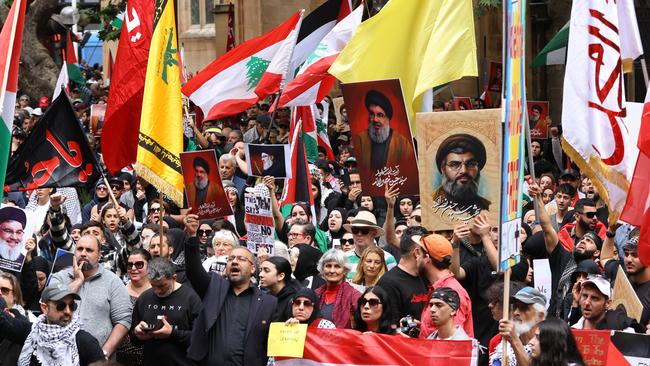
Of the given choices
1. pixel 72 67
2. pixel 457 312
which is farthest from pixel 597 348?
pixel 72 67

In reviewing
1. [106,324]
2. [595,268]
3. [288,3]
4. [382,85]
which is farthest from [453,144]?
[288,3]

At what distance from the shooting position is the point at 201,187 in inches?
558

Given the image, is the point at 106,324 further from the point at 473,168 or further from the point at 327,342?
the point at 473,168

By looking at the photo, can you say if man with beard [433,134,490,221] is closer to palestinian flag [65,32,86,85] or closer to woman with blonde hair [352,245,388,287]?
woman with blonde hair [352,245,388,287]

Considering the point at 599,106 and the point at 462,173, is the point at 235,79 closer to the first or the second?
the point at 599,106

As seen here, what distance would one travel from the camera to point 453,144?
34.2ft

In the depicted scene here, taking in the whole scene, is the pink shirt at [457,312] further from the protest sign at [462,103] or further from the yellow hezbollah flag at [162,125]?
the protest sign at [462,103]

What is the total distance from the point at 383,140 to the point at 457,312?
9.04 feet

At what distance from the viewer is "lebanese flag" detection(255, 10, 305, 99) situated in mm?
16266

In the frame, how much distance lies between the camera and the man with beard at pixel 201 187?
14062mm

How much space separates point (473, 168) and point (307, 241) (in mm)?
3266

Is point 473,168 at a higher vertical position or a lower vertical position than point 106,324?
higher

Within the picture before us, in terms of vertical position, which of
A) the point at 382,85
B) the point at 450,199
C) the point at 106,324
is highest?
the point at 382,85

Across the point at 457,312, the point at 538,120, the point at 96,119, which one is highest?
the point at 96,119
